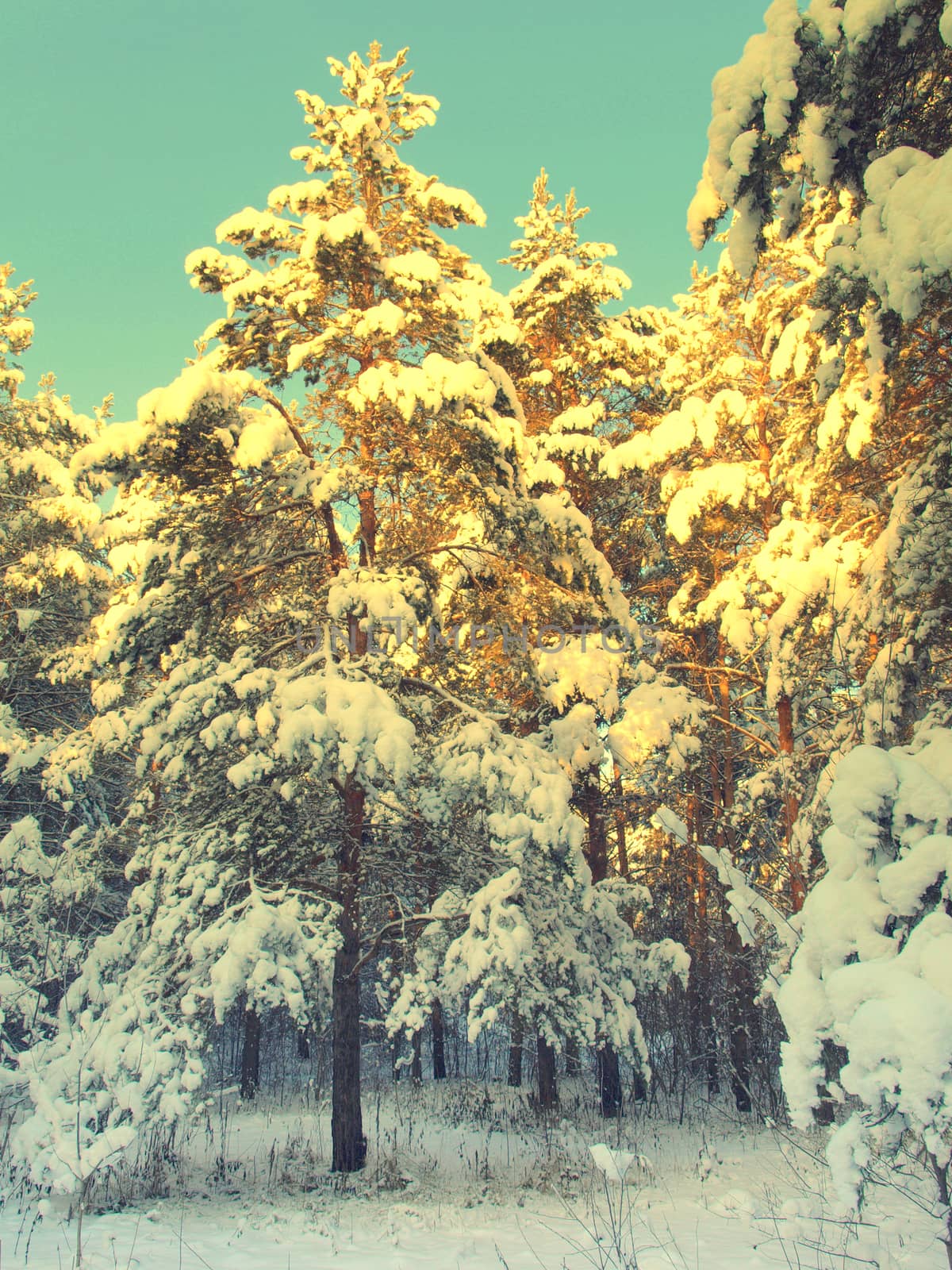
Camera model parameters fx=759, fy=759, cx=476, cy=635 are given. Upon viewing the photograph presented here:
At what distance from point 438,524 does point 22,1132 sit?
791 centimetres

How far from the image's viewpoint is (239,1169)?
8.96 meters

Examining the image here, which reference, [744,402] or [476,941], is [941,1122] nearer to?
[476,941]

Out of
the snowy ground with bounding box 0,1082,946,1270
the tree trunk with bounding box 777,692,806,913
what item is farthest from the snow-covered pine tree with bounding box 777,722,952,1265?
the tree trunk with bounding box 777,692,806,913

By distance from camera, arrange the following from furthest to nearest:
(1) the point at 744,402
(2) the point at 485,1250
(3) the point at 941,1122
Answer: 1. (1) the point at 744,402
2. (2) the point at 485,1250
3. (3) the point at 941,1122

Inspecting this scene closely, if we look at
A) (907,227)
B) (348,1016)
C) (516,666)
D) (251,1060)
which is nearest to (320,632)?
(516,666)

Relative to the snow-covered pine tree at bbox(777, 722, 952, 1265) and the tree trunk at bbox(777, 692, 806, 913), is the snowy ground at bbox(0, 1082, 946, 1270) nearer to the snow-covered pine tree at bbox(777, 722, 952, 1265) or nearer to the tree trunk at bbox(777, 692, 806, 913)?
the snow-covered pine tree at bbox(777, 722, 952, 1265)

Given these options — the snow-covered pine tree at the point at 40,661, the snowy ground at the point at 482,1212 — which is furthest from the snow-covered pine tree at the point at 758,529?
the snow-covered pine tree at the point at 40,661

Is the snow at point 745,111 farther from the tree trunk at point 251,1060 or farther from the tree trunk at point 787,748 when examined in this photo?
the tree trunk at point 251,1060

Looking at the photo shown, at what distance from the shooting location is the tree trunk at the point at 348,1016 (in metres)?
8.57

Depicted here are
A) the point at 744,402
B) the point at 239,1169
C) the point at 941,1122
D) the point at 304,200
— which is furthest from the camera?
the point at 744,402

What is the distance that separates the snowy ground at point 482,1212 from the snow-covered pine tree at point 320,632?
2.74ft

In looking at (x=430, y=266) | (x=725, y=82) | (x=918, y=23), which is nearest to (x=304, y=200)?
(x=430, y=266)

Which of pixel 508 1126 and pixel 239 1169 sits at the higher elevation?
pixel 239 1169

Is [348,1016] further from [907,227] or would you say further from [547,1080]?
[907,227]
